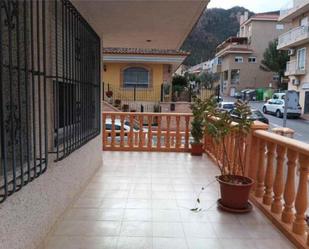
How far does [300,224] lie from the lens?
105 inches

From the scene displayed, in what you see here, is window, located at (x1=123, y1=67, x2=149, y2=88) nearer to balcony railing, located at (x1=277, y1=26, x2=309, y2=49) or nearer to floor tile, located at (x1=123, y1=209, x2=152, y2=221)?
balcony railing, located at (x1=277, y1=26, x2=309, y2=49)

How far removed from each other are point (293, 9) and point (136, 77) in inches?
513

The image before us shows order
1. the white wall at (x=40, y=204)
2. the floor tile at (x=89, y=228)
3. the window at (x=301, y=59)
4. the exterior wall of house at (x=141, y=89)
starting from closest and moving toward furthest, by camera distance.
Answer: the white wall at (x=40, y=204)
the floor tile at (x=89, y=228)
the exterior wall of house at (x=141, y=89)
the window at (x=301, y=59)

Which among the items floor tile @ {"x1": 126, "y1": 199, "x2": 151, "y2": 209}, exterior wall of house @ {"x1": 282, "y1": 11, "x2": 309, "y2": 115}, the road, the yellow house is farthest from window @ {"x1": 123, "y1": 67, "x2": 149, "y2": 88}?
floor tile @ {"x1": 126, "y1": 199, "x2": 151, "y2": 209}

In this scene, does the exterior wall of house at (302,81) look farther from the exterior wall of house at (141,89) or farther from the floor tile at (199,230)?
the floor tile at (199,230)

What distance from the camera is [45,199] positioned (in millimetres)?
2666

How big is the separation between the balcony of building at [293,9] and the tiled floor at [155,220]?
19.3 m

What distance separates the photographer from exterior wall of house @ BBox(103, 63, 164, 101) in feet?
50.9

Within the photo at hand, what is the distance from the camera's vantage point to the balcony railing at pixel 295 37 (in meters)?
19.7

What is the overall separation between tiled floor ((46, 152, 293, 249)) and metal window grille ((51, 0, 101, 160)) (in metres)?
0.65

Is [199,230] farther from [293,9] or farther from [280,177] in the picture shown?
[293,9]

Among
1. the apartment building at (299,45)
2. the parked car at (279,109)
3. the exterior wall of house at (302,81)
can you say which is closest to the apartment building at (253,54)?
the apartment building at (299,45)

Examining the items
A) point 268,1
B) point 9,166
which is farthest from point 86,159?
point 268,1

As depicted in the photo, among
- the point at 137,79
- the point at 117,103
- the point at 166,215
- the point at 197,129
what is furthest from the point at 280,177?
the point at 137,79
